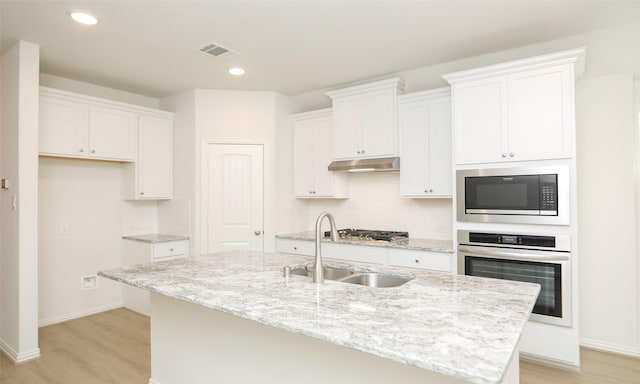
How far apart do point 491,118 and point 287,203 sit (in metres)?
2.56

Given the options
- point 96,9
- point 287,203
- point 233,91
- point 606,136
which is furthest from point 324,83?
point 606,136

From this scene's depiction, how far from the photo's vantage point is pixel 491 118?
2.97 m

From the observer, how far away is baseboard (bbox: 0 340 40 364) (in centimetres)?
302

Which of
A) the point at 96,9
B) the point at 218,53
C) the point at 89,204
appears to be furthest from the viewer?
the point at 89,204

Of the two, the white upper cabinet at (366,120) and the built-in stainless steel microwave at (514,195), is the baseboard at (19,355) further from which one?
the built-in stainless steel microwave at (514,195)

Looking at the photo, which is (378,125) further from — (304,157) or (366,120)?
(304,157)

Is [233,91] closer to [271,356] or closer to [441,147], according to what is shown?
[441,147]

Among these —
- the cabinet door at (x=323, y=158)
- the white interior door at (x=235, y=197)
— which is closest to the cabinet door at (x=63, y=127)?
the white interior door at (x=235, y=197)

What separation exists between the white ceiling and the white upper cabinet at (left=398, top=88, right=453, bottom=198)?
1.43 ft

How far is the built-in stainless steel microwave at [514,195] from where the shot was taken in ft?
8.90

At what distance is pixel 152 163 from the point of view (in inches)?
176

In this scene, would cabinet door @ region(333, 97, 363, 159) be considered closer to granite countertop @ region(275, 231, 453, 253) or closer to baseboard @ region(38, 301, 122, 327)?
granite countertop @ region(275, 231, 453, 253)

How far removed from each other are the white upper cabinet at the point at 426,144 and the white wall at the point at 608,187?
3.03 feet

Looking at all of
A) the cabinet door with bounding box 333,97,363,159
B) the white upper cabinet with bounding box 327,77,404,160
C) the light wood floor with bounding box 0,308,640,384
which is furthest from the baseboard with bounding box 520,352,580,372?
the cabinet door with bounding box 333,97,363,159
